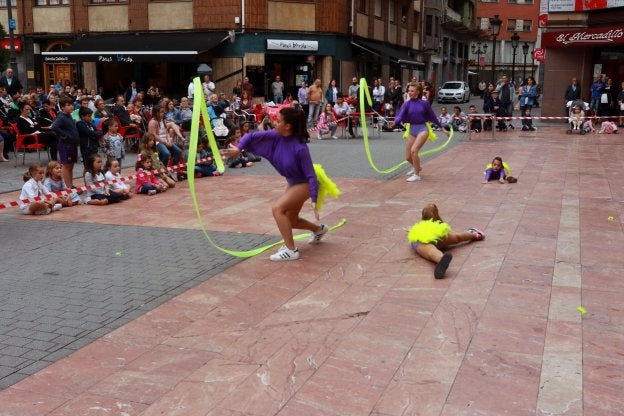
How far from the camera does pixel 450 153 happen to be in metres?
17.0

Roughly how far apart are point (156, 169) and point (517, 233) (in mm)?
6557

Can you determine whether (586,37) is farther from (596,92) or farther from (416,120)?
(416,120)

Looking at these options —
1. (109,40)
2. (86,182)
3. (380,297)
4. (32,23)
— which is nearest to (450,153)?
(86,182)

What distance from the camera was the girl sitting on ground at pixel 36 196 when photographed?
31.2ft

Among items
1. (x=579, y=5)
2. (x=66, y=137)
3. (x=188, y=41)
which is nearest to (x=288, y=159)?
(x=66, y=137)

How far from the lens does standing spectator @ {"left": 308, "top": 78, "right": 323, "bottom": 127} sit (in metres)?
24.3

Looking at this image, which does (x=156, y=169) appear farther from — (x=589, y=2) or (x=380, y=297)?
(x=589, y=2)

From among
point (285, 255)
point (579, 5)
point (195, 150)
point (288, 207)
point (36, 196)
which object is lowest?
point (285, 255)

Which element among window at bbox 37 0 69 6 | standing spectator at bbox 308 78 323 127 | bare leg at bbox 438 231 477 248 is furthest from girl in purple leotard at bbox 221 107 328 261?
window at bbox 37 0 69 6

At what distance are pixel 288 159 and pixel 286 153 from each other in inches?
2.7

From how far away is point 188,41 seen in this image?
93.7 feet

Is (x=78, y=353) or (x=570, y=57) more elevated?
(x=570, y=57)

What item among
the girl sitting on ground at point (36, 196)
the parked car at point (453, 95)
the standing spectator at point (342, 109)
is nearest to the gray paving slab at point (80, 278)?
the girl sitting on ground at point (36, 196)

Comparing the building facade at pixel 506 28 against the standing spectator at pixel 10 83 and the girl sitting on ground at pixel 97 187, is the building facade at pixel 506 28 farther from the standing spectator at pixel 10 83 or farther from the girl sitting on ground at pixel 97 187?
the girl sitting on ground at pixel 97 187
